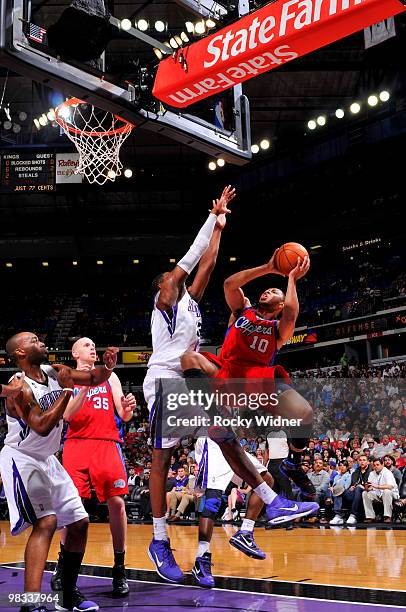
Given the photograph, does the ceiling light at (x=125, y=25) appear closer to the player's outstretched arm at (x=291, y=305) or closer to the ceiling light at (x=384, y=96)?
the player's outstretched arm at (x=291, y=305)

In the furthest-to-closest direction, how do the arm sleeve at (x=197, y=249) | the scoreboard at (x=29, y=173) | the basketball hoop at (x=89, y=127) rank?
the scoreboard at (x=29, y=173)
the basketball hoop at (x=89, y=127)
the arm sleeve at (x=197, y=249)

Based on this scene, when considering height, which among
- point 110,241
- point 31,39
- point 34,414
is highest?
point 110,241

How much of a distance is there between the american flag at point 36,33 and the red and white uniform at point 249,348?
2.44 meters

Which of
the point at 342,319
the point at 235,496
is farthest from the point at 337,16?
the point at 342,319

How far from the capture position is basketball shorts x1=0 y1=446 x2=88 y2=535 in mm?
3754

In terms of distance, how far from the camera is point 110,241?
26.5 meters

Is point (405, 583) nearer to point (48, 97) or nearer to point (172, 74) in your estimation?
→ point (172, 74)

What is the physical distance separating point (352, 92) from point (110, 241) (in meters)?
10.9

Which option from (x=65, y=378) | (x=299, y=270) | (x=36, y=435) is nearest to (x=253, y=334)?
(x=299, y=270)

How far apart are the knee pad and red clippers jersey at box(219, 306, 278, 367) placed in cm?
94

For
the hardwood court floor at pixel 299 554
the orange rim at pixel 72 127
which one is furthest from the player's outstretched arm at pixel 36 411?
the orange rim at pixel 72 127

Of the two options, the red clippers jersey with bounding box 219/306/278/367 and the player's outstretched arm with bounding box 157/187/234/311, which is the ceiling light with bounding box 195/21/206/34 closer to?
the player's outstretched arm with bounding box 157/187/234/311

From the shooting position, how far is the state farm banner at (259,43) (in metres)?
4.71

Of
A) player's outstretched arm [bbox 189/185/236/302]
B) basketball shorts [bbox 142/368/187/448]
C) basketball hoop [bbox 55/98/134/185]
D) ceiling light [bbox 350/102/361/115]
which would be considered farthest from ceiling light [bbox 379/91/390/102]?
basketball shorts [bbox 142/368/187/448]
